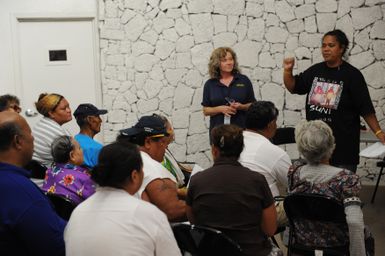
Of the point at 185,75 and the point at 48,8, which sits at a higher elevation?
the point at 48,8

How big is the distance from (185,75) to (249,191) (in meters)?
3.31

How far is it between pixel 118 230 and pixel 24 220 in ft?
1.14

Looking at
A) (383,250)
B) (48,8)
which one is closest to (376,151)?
(383,250)

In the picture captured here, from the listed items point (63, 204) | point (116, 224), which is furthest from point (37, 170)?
point (116, 224)

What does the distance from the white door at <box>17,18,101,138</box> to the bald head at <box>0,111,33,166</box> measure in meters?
3.62

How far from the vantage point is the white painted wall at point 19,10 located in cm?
527

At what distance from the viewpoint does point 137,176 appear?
5.88 ft

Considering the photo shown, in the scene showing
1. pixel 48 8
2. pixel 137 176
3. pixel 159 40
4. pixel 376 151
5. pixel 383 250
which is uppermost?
pixel 48 8

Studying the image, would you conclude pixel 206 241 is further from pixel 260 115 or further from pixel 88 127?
pixel 88 127

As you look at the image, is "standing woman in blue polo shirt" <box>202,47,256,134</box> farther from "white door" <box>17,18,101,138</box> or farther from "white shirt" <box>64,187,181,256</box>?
"white shirt" <box>64,187,181,256</box>

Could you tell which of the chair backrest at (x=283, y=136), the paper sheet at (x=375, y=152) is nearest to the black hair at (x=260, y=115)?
the paper sheet at (x=375, y=152)

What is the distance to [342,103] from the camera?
11.1 feet

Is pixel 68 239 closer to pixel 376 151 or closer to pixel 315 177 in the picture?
pixel 315 177

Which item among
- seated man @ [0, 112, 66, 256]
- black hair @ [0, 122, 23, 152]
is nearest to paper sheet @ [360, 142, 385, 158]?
seated man @ [0, 112, 66, 256]
